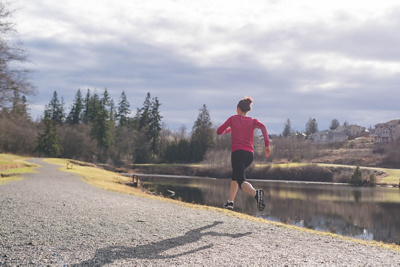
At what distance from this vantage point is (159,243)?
614 centimetres

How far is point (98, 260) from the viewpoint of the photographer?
5125mm

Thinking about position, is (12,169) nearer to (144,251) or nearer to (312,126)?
(144,251)

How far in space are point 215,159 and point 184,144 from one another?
1719cm

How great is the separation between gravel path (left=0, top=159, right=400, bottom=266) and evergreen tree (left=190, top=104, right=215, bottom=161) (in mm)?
71967

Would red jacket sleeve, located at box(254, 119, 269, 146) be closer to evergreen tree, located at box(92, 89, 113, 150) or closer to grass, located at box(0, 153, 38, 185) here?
grass, located at box(0, 153, 38, 185)

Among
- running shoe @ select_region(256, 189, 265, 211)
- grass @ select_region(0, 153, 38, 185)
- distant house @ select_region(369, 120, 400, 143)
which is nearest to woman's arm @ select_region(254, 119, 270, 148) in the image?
running shoe @ select_region(256, 189, 265, 211)

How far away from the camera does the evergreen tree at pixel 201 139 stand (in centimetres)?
8112

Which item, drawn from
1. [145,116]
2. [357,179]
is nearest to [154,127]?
[145,116]

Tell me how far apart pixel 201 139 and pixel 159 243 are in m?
76.6

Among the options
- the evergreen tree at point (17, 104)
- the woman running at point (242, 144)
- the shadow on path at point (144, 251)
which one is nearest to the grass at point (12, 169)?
the evergreen tree at point (17, 104)

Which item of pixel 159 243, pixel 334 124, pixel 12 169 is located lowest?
pixel 12 169

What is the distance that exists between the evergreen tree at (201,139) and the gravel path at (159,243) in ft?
236

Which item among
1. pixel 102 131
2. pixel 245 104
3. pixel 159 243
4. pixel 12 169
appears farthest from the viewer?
pixel 102 131

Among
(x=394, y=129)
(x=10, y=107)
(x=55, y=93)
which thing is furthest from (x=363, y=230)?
(x=394, y=129)
